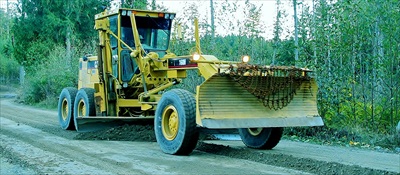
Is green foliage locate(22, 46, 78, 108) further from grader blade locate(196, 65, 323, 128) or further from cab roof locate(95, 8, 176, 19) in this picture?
grader blade locate(196, 65, 323, 128)

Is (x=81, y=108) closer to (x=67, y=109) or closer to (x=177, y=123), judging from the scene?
(x=67, y=109)

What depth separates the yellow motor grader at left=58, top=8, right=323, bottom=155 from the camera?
27.8 feet

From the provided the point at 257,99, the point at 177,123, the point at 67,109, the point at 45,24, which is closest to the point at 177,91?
the point at 177,123

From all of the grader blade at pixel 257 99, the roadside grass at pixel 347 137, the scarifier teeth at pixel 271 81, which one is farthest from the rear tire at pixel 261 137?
the roadside grass at pixel 347 137

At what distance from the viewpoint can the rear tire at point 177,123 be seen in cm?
841

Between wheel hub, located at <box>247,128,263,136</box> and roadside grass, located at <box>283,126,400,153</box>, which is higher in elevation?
wheel hub, located at <box>247,128,263,136</box>

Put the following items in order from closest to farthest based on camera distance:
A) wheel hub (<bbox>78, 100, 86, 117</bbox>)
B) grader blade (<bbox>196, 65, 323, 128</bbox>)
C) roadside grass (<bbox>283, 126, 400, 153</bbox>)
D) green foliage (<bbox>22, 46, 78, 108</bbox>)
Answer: grader blade (<bbox>196, 65, 323, 128</bbox>) → roadside grass (<bbox>283, 126, 400, 153</bbox>) → wheel hub (<bbox>78, 100, 86, 117</bbox>) → green foliage (<bbox>22, 46, 78, 108</bbox>)

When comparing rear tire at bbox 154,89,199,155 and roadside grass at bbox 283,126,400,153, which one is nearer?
rear tire at bbox 154,89,199,155

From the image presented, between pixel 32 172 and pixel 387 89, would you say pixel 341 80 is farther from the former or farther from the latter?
pixel 32 172

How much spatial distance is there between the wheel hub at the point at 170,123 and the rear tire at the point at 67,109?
16.8 ft

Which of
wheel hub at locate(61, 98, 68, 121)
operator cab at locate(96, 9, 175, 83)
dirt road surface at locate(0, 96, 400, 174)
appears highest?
operator cab at locate(96, 9, 175, 83)

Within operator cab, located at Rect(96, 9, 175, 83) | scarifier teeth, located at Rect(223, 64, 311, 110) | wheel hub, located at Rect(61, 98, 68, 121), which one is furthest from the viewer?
wheel hub, located at Rect(61, 98, 68, 121)

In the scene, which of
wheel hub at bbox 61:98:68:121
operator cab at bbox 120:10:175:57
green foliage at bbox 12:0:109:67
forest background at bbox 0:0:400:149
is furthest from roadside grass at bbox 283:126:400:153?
green foliage at bbox 12:0:109:67

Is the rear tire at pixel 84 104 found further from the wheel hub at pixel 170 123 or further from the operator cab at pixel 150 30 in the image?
the wheel hub at pixel 170 123
